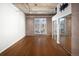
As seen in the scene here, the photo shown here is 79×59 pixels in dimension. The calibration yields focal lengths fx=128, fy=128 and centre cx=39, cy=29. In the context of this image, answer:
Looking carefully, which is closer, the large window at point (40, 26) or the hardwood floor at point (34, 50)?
the hardwood floor at point (34, 50)

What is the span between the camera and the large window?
613 inches

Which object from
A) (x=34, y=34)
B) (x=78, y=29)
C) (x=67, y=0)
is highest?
(x=67, y=0)

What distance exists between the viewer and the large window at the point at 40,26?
15562 millimetres

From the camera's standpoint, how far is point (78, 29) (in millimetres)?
4934

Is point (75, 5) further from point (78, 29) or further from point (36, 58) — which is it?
point (36, 58)

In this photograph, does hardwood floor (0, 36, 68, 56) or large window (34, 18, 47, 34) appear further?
large window (34, 18, 47, 34)

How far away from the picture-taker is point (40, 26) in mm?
15859

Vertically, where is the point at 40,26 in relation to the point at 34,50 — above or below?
above

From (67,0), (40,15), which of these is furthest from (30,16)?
(67,0)

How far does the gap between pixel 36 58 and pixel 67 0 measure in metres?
1.53

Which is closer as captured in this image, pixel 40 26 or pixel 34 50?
pixel 34 50

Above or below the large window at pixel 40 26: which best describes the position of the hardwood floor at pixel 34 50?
below

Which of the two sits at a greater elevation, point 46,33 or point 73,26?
point 73,26

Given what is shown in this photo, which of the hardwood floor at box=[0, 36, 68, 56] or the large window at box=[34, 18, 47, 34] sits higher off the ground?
the large window at box=[34, 18, 47, 34]
